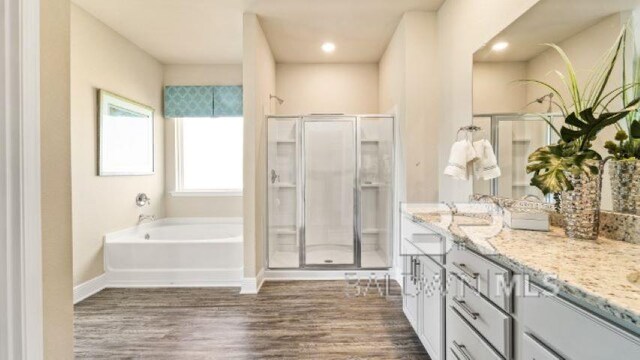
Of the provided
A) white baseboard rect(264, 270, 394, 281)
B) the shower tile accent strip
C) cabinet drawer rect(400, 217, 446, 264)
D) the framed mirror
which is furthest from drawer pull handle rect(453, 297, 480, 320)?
the framed mirror

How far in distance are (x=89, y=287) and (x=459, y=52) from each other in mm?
3877

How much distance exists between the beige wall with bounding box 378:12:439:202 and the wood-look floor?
1074 millimetres

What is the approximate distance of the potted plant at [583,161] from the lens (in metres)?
1.22

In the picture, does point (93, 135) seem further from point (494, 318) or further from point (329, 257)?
point (494, 318)

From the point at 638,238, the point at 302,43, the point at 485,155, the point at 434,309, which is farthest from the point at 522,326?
the point at 302,43

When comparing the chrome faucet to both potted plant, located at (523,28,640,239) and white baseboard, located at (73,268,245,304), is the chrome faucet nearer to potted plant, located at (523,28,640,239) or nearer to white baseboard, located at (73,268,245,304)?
potted plant, located at (523,28,640,239)

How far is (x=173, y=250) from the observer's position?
3.11 meters

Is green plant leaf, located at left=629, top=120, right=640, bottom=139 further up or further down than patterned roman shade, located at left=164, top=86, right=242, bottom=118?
further down

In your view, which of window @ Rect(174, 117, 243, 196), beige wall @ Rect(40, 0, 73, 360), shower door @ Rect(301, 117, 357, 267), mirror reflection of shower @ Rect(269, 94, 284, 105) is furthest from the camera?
window @ Rect(174, 117, 243, 196)

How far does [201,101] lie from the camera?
414cm

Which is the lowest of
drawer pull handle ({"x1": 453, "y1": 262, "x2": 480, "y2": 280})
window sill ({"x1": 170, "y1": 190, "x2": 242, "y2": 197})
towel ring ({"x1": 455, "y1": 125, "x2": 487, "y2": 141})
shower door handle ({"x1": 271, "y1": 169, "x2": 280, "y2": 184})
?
drawer pull handle ({"x1": 453, "y1": 262, "x2": 480, "y2": 280})

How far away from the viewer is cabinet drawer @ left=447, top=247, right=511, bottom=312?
1043 mm

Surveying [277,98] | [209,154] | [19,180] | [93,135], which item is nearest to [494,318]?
[19,180]

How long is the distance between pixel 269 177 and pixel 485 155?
211 cm
